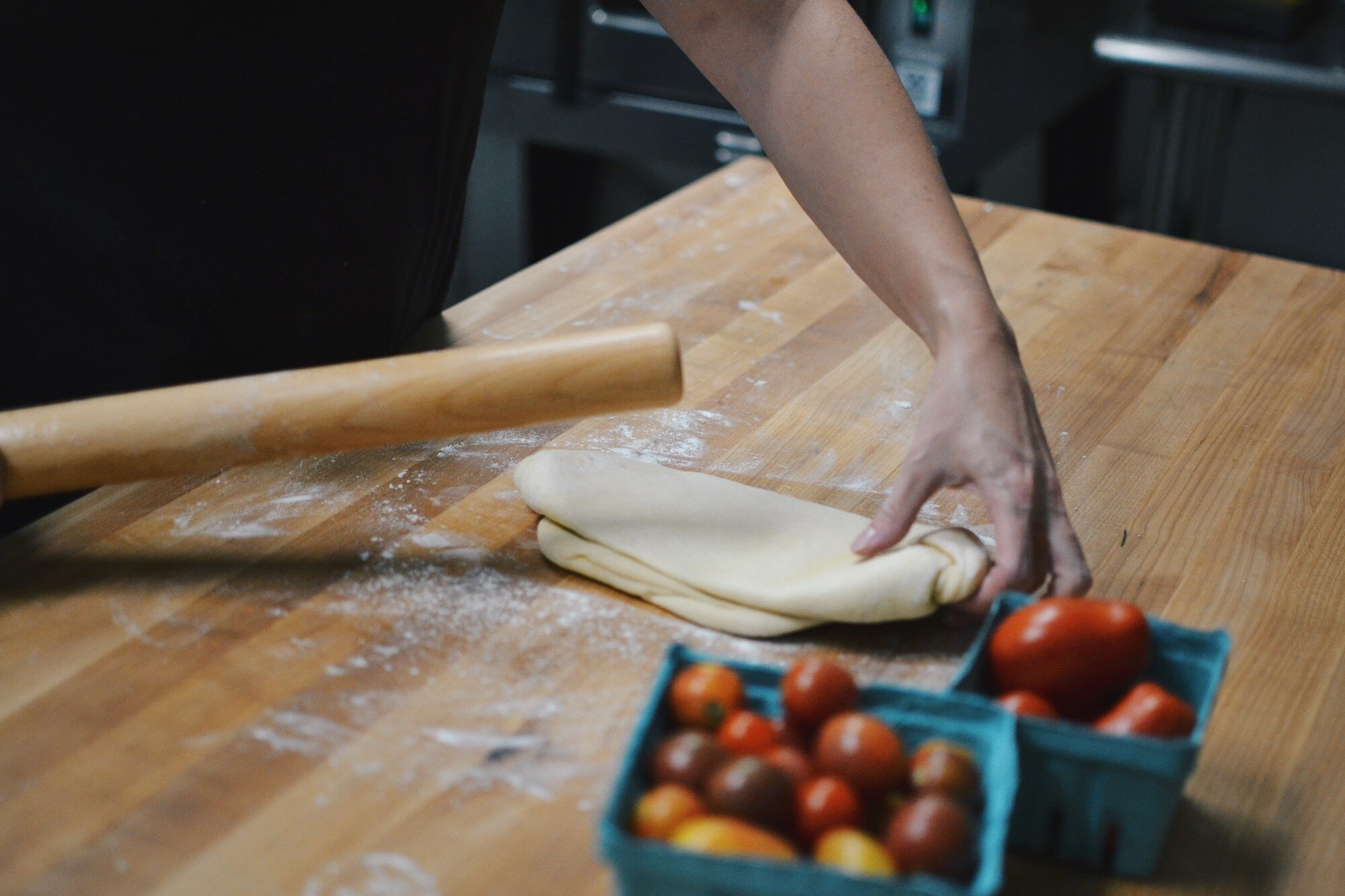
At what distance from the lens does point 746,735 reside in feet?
2.26

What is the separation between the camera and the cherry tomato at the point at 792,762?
2.16 ft

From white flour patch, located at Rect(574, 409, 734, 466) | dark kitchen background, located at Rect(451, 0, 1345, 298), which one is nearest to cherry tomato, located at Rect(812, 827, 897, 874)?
white flour patch, located at Rect(574, 409, 734, 466)

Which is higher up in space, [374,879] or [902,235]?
[902,235]

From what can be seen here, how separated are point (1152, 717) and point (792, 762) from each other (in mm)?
203

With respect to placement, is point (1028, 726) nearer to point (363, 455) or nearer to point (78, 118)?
point (363, 455)

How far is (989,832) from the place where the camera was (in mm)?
642

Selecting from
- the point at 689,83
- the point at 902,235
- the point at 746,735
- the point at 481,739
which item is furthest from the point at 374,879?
the point at 689,83

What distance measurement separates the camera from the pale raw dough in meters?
0.94

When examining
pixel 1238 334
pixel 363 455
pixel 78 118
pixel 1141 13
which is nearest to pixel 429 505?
pixel 363 455

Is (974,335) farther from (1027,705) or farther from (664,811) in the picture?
(664,811)

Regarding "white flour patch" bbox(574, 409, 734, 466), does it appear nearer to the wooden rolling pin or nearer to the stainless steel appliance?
the wooden rolling pin

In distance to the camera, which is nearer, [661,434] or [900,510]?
[900,510]

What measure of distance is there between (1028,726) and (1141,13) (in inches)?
91.8

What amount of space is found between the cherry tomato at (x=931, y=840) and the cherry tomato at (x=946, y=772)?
3cm
